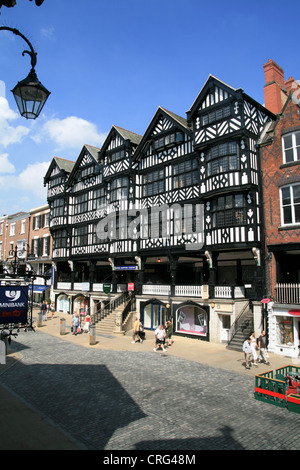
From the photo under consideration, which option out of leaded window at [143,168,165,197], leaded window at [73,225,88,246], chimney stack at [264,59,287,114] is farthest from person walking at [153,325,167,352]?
chimney stack at [264,59,287,114]

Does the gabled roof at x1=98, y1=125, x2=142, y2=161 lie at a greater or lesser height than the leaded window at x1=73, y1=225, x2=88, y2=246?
greater

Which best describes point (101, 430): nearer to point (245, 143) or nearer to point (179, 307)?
point (179, 307)

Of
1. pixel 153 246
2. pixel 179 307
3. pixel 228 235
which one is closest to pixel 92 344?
pixel 179 307

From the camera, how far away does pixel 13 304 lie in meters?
7.45

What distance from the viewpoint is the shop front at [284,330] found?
16469 mm

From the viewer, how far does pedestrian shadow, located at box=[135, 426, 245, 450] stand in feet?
24.4

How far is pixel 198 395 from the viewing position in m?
11.0

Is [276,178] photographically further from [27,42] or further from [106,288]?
[27,42]

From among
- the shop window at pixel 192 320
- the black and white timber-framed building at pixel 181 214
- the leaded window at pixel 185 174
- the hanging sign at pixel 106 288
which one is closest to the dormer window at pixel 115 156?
the black and white timber-framed building at pixel 181 214

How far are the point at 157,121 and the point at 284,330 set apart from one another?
17.0 metres

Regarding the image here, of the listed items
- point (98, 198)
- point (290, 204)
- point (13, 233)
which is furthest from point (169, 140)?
point (13, 233)

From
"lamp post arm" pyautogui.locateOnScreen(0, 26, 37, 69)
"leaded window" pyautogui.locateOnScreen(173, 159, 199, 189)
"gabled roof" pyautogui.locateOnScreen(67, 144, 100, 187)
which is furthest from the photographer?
"gabled roof" pyautogui.locateOnScreen(67, 144, 100, 187)

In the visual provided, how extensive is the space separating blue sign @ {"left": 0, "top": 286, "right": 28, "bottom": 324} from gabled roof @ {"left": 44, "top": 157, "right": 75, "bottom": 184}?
98.6 feet

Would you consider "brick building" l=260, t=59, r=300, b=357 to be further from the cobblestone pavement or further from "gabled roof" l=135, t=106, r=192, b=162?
"gabled roof" l=135, t=106, r=192, b=162
